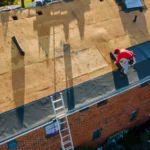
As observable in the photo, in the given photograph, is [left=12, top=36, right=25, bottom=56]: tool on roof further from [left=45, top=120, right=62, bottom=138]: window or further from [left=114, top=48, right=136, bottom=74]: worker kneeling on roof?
[left=114, top=48, right=136, bottom=74]: worker kneeling on roof

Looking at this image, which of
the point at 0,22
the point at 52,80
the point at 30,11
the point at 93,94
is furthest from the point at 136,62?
the point at 0,22

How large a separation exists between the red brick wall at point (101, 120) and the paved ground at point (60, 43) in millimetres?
2014

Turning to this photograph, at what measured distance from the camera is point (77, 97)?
13.9 m

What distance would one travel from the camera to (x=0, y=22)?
16562 millimetres

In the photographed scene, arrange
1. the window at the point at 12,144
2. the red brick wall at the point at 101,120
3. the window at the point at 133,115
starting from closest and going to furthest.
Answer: the window at the point at 12,144 → the red brick wall at the point at 101,120 → the window at the point at 133,115

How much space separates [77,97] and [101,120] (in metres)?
3.61

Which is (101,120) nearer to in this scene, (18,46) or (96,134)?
(96,134)

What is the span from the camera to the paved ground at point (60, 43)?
46.4 ft

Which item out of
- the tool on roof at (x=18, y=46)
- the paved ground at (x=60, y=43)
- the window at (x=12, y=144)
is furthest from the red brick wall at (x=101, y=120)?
the tool on roof at (x=18, y=46)

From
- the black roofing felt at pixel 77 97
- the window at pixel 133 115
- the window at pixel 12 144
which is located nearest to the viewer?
the black roofing felt at pixel 77 97

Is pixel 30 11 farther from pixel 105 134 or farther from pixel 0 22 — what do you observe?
pixel 105 134

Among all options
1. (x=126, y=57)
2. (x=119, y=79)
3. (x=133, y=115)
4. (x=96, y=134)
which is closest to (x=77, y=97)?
(x=119, y=79)

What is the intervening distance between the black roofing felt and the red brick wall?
1.13 meters

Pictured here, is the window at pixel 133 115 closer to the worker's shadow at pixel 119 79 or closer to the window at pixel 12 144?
the worker's shadow at pixel 119 79
